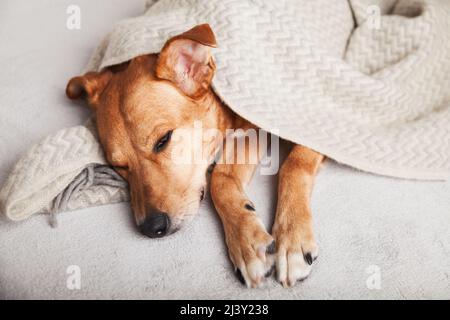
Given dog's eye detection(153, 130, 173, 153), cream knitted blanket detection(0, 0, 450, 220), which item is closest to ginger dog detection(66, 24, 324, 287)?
dog's eye detection(153, 130, 173, 153)

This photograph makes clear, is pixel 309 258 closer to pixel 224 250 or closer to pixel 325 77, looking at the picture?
pixel 224 250

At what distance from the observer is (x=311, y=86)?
5.72 feet

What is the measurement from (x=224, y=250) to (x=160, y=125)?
0.52 m

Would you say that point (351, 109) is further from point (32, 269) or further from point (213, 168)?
point (32, 269)

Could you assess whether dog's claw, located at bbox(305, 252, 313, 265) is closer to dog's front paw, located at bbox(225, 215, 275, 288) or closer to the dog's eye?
dog's front paw, located at bbox(225, 215, 275, 288)

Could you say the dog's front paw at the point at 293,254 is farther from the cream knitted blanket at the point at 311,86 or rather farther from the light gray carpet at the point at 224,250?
the cream knitted blanket at the point at 311,86

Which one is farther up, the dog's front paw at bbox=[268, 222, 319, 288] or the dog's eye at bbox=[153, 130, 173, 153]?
the dog's eye at bbox=[153, 130, 173, 153]

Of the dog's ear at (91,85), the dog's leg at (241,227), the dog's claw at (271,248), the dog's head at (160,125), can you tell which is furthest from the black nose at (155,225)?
the dog's ear at (91,85)

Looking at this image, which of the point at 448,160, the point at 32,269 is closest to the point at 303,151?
the point at 448,160

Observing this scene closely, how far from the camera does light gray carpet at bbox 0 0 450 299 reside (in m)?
1.33

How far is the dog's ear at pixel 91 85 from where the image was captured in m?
1.81

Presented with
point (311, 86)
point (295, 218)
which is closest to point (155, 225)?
point (295, 218)

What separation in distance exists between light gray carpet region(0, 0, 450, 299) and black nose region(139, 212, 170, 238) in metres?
0.05
